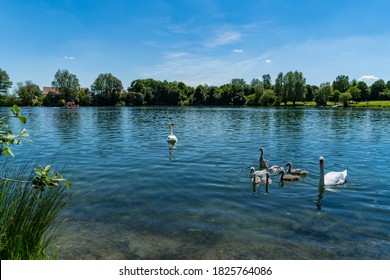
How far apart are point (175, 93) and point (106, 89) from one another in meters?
40.1

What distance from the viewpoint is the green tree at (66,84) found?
175 metres

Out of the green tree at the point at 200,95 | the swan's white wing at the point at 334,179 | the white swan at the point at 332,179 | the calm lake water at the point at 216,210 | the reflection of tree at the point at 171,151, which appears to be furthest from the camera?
the green tree at the point at 200,95

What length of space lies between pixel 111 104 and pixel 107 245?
607 feet

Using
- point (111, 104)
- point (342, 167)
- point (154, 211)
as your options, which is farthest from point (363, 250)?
point (111, 104)

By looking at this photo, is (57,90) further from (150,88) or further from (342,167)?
(342,167)

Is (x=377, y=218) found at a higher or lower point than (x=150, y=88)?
lower

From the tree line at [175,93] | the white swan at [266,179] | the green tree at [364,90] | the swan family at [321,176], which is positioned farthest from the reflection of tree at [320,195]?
the green tree at [364,90]

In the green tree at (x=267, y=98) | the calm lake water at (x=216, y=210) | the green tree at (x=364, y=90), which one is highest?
the green tree at (x=364, y=90)

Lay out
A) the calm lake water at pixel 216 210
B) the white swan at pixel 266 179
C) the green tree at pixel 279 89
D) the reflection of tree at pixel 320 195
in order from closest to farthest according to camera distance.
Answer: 1. the calm lake water at pixel 216 210
2. the reflection of tree at pixel 320 195
3. the white swan at pixel 266 179
4. the green tree at pixel 279 89

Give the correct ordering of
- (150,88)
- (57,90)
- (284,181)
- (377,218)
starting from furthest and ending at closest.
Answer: (150,88), (57,90), (284,181), (377,218)

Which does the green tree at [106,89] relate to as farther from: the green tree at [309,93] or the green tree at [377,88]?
the green tree at [377,88]

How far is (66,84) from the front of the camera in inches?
6914

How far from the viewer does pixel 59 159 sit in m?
21.9

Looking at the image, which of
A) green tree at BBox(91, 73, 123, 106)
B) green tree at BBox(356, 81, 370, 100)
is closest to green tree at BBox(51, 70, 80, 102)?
green tree at BBox(91, 73, 123, 106)
